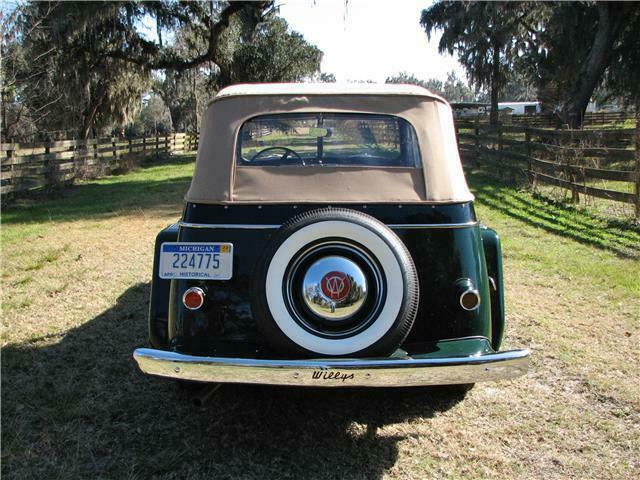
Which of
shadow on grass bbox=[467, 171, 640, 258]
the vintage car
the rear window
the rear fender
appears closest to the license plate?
the vintage car

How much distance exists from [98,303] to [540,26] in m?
26.7

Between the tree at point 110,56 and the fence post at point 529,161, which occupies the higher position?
the tree at point 110,56

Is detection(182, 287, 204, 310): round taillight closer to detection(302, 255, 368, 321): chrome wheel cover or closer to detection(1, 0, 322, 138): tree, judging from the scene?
detection(302, 255, 368, 321): chrome wheel cover

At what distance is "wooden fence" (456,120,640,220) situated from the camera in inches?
318

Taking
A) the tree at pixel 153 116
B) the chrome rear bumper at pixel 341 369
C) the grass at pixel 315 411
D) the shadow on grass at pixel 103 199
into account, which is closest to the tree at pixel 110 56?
the shadow on grass at pixel 103 199

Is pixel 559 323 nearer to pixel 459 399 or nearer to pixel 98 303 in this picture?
pixel 459 399

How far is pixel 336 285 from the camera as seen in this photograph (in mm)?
2691

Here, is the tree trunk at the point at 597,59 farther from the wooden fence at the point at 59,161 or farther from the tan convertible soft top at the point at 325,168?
the tan convertible soft top at the point at 325,168

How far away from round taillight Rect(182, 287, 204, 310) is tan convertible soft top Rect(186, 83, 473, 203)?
499mm

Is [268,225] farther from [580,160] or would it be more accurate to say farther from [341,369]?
[580,160]

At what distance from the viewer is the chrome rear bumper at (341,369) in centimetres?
253

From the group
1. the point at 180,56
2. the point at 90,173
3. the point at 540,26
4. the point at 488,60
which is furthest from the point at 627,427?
the point at 488,60

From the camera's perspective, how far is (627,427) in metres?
3.15

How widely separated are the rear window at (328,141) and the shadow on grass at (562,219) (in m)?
4.60
